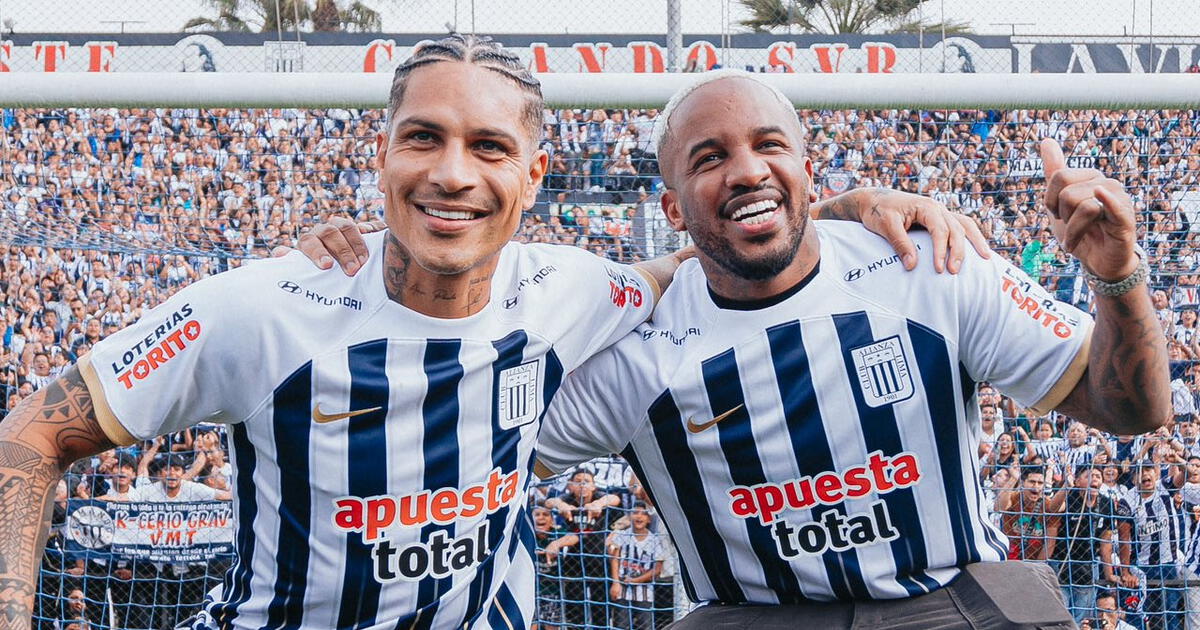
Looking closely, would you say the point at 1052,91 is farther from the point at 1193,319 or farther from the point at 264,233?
the point at 264,233

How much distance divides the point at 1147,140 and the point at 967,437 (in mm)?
3081

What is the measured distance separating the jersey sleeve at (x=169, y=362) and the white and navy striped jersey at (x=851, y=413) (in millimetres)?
997

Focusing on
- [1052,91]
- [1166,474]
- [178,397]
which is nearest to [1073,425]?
[1166,474]

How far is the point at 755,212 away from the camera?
261 centimetres

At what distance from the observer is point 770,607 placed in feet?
8.90

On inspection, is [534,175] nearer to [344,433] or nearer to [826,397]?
[344,433]

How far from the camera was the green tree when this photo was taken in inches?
644

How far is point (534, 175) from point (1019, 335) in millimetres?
1172

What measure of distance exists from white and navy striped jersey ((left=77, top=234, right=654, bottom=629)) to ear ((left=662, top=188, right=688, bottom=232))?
547 millimetres

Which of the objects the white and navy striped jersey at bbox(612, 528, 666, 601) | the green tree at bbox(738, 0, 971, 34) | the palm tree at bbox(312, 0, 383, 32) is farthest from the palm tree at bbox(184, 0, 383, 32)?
the white and navy striped jersey at bbox(612, 528, 666, 601)

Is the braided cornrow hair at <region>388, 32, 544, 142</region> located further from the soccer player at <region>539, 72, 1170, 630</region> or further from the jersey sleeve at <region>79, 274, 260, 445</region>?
the jersey sleeve at <region>79, 274, 260, 445</region>

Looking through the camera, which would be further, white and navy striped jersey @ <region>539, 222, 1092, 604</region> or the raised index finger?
white and navy striped jersey @ <region>539, 222, 1092, 604</region>

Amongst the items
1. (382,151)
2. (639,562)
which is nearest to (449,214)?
(382,151)

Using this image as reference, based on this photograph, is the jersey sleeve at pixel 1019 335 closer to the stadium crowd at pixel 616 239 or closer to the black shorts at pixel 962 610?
the black shorts at pixel 962 610
